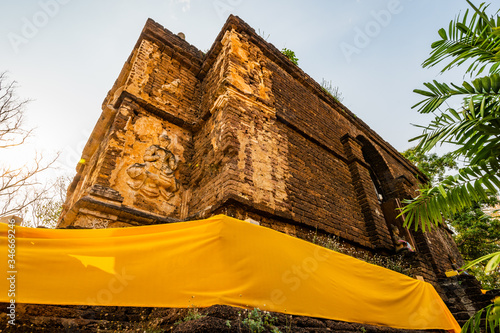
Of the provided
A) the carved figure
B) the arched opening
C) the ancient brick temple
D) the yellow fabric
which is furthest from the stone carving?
the arched opening

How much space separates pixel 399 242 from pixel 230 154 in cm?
466

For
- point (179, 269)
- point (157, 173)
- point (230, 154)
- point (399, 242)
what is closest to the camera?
point (179, 269)

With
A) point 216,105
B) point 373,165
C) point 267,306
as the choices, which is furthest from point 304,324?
point 373,165

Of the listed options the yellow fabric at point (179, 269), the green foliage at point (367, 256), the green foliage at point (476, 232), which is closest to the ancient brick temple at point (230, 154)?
the green foliage at point (367, 256)

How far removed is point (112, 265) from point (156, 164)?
2896mm

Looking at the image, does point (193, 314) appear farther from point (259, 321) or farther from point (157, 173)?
point (157, 173)

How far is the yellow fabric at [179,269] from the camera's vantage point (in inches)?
91.6

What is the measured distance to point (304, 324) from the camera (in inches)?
103

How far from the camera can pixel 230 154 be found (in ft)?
14.9

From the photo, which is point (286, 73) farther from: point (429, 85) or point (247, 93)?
point (429, 85)

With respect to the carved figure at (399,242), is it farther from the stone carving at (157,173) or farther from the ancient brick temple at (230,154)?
the stone carving at (157,173)

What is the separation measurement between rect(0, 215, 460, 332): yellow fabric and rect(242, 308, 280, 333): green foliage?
96mm

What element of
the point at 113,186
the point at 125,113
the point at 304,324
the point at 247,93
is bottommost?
the point at 304,324

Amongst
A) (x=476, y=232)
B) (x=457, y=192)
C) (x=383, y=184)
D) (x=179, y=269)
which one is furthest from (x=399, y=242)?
(x=476, y=232)
